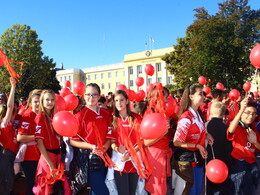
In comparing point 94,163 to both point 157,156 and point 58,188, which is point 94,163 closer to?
point 58,188

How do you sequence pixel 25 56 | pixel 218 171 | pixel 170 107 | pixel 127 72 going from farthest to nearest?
pixel 127 72 → pixel 25 56 → pixel 170 107 → pixel 218 171

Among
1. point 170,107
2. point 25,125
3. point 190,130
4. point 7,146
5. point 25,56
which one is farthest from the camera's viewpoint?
point 25,56

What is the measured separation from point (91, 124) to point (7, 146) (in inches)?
52.4

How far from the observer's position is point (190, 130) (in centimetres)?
339

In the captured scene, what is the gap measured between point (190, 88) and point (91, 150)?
155 centimetres

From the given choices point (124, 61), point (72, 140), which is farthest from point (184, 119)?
point (124, 61)

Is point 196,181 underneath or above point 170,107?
underneath

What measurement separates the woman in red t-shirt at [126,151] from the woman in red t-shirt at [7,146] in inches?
57.7

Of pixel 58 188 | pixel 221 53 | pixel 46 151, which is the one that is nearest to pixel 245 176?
pixel 58 188

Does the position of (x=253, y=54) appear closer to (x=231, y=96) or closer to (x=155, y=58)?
(x=231, y=96)

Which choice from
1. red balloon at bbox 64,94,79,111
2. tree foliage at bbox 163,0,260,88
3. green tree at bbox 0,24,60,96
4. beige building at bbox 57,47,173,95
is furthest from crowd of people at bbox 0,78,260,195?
beige building at bbox 57,47,173,95

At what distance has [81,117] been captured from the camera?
3.52m

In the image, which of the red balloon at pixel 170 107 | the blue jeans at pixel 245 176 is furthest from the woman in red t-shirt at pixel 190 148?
the red balloon at pixel 170 107

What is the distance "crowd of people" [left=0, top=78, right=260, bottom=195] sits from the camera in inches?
131
